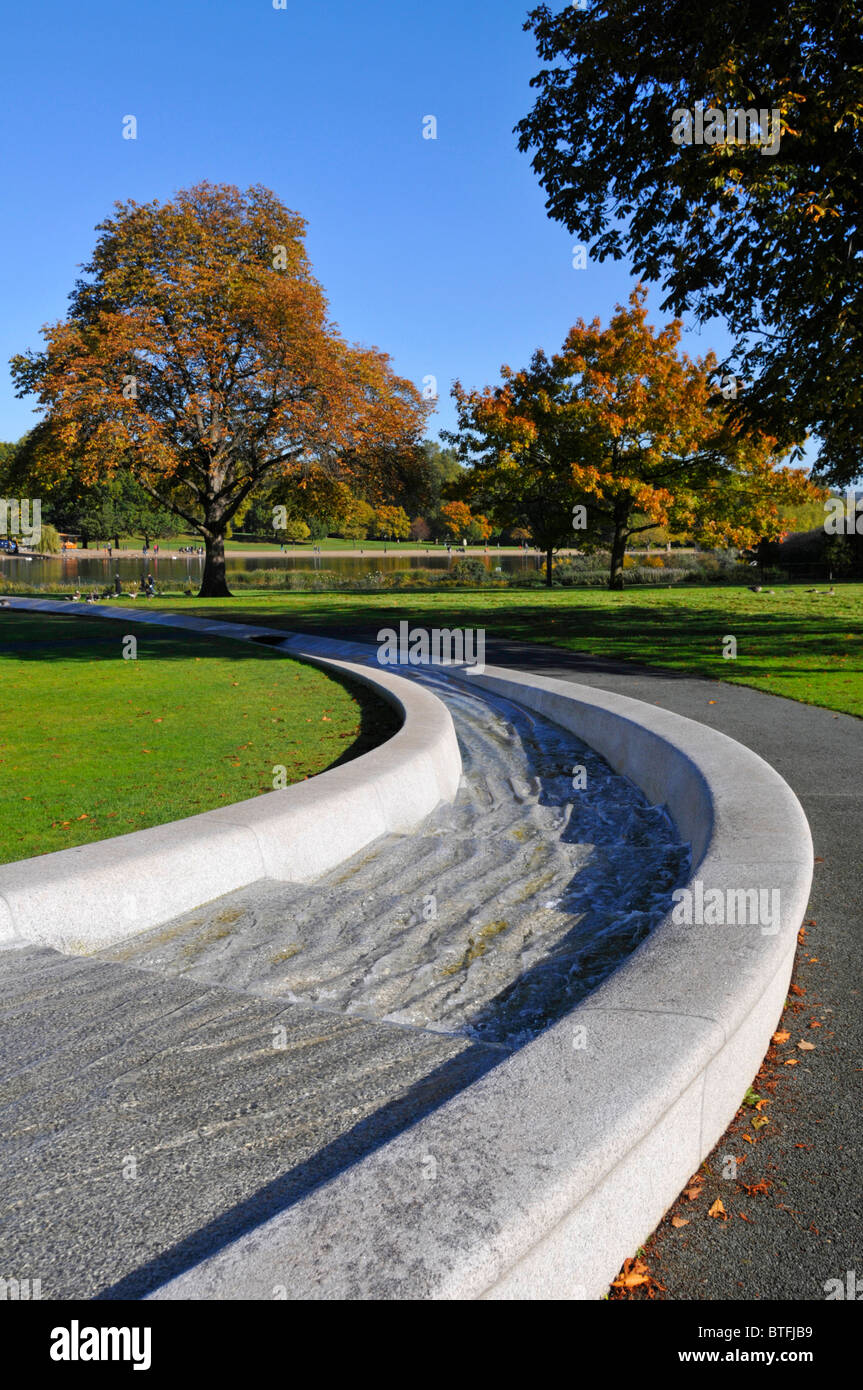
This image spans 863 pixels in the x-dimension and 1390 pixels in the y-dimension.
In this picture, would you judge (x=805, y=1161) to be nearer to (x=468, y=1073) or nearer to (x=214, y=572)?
(x=468, y=1073)

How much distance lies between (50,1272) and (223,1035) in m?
1.23

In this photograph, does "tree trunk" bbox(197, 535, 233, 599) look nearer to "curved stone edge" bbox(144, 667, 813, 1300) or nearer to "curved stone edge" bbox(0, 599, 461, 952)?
"curved stone edge" bbox(0, 599, 461, 952)

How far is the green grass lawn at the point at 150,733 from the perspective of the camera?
6285 mm

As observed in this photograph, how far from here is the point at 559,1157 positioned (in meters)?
2.40

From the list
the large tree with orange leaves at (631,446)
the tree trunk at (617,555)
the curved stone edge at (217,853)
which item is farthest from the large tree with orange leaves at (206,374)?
the curved stone edge at (217,853)

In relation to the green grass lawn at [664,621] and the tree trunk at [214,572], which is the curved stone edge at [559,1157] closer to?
the green grass lawn at [664,621]

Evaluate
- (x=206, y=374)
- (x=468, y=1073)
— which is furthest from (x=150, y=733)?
(x=206, y=374)

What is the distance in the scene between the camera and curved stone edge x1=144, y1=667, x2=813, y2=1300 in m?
2.09

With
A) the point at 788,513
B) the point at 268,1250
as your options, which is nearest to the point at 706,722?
the point at 268,1250

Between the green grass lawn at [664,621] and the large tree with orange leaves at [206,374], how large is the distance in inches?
193

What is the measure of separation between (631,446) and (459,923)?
2847 centimetres

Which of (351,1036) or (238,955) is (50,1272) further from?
(238,955)

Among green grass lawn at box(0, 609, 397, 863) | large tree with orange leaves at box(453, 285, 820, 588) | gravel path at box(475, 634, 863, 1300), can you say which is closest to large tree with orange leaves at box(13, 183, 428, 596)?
large tree with orange leaves at box(453, 285, 820, 588)

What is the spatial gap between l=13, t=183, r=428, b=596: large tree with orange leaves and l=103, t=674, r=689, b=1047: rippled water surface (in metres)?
23.8
